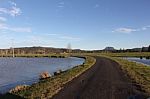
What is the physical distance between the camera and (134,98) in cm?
1625

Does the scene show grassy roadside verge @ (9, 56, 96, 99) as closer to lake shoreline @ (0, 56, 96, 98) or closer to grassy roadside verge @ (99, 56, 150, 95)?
lake shoreline @ (0, 56, 96, 98)

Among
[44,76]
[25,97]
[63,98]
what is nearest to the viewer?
[63,98]

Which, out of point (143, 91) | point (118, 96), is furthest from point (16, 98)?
point (143, 91)

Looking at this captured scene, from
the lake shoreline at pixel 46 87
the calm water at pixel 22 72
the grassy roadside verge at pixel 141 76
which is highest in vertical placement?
the grassy roadside verge at pixel 141 76

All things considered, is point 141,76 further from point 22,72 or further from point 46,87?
point 22,72

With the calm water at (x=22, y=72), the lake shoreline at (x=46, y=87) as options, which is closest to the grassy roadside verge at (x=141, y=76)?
the lake shoreline at (x=46, y=87)

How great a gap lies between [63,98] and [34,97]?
2.05 m

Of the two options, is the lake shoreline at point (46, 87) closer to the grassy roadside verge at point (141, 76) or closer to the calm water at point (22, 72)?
the calm water at point (22, 72)

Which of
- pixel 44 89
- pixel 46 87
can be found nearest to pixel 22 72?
pixel 46 87

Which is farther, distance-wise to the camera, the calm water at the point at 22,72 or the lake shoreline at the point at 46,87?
the calm water at the point at 22,72

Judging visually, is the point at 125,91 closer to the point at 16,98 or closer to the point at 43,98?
the point at 43,98

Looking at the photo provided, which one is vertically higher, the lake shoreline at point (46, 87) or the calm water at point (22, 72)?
the lake shoreline at point (46, 87)

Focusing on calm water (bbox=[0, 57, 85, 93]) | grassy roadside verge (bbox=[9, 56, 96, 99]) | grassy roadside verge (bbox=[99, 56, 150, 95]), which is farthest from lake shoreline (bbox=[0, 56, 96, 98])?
grassy roadside verge (bbox=[99, 56, 150, 95])

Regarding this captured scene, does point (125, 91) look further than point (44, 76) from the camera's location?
No
